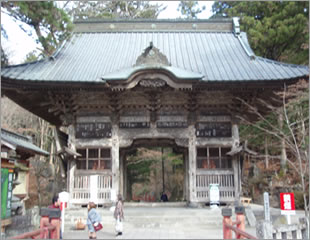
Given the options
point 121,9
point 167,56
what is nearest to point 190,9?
point 121,9

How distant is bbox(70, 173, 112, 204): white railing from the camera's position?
36.1 feet

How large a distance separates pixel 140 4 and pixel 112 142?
22538 millimetres

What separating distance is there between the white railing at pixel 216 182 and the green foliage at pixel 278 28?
39.5 ft

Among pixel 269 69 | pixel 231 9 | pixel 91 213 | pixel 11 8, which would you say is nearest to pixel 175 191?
pixel 231 9

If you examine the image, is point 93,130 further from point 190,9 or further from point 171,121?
point 190,9

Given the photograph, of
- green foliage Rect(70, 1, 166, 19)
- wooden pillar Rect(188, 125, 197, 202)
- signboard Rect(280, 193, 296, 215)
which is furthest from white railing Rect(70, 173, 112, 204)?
green foliage Rect(70, 1, 166, 19)

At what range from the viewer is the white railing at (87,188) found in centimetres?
1099

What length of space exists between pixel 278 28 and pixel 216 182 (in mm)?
13316

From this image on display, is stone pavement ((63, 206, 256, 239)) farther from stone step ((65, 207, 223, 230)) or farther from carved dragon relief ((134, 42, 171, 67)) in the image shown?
carved dragon relief ((134, 42, 171, 67))

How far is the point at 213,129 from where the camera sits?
1134cm

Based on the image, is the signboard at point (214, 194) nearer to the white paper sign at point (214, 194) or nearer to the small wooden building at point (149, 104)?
the white paper sign at point (214, 194)

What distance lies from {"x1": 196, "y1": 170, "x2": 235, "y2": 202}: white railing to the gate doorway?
9.18 meters

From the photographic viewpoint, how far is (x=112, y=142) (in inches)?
445

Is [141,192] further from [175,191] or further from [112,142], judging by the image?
[112,142]
